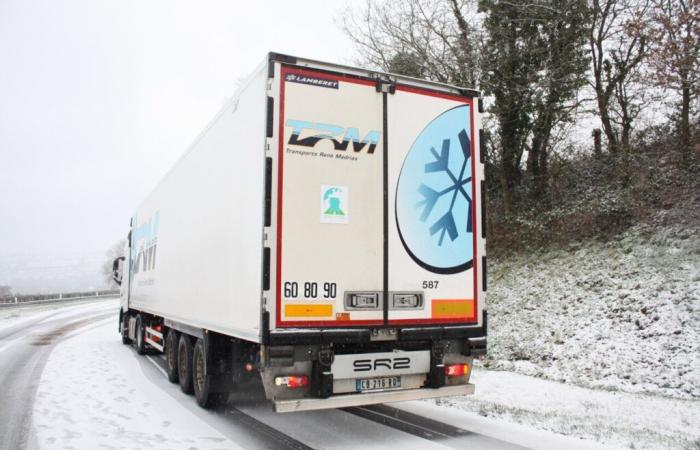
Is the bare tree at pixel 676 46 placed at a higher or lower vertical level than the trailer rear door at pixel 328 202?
higher

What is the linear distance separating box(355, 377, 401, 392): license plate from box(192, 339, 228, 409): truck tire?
2.29 metres

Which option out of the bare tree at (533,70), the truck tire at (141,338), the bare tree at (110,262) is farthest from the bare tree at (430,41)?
the bare tree at (110,262)

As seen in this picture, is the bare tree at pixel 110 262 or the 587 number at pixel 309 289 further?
the bare tree at pixel 110 262

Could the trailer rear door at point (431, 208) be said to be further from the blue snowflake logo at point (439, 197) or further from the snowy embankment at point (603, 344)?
the snowy embankment at point (603, 344)

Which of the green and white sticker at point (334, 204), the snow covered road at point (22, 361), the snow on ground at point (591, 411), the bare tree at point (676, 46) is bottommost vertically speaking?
the snow covered road at point (22, 361)

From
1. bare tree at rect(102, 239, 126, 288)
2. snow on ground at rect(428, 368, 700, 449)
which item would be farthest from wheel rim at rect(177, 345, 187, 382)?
bare tree at rect(102, 239, 126, 288)

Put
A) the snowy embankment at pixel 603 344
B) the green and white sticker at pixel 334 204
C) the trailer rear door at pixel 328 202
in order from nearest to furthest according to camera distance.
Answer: the trailer rear door at pixel 328 202 → the green and white sticker at pixel 334 204 → the snowy embankment at pixel 603 344

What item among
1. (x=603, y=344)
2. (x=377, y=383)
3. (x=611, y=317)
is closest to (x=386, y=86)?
(x=377, y=383)

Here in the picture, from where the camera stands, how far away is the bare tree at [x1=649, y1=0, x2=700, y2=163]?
1096 cm

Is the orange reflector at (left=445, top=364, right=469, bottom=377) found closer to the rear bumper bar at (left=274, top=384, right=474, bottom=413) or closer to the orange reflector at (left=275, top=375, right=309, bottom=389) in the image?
the rear bumper bar at (left=274, top=384, right=474, bottom=413)

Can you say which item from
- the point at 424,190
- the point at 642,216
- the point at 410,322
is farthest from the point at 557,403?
the point at 642,216

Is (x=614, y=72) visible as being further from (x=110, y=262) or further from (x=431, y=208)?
(x=110, y=262)

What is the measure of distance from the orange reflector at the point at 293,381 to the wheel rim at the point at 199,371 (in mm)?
2365

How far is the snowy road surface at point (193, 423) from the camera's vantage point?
5.59 meters
